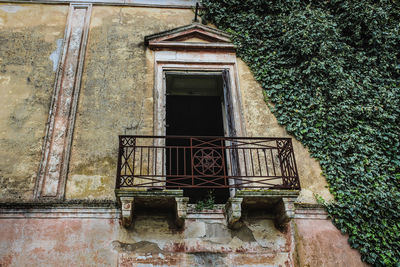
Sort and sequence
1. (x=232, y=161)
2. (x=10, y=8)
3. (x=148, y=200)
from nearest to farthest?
(x=148, y=200) → (x=232, y=161) → (x=10, y=8)

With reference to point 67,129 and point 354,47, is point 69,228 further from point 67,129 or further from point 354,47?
point 354,47

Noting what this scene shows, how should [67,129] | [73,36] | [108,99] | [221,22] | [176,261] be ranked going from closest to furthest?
[176,261], [67,129], [108,99], [73,36], [221,22]

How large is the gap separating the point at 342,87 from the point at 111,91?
437cm

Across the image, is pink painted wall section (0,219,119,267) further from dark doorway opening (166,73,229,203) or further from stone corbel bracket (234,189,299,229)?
dark doorway opening (166,73,229,203)

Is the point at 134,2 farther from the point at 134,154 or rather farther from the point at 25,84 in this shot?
the point at 134,154

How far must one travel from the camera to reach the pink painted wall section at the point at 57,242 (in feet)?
18.2

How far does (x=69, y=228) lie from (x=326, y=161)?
14.4ft

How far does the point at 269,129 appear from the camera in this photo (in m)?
7.18

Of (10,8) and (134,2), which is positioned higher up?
(134,2)

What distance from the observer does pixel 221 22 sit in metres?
8.46

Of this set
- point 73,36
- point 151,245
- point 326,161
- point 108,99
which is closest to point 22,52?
point 73,36

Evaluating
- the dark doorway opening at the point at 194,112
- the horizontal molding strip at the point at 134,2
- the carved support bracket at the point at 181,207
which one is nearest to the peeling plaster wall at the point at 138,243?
the carved support bracket at the point at 181,207

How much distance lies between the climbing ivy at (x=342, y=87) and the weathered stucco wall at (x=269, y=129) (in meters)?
0.13

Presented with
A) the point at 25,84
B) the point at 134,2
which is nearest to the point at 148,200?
the point at 25,84
